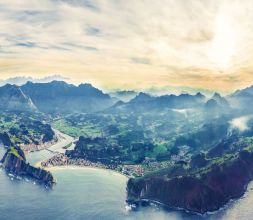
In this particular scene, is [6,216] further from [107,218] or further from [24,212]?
[107,218]

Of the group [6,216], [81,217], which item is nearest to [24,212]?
[6,216]

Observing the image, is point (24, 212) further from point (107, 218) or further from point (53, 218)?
point (107, 218)

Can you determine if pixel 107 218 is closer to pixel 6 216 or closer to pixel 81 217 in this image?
pixel 81 217

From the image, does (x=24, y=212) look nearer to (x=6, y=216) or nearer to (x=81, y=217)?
(x=6, y=216)

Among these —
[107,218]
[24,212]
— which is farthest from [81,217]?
[24,212]

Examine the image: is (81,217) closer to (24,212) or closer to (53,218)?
(53,218)
